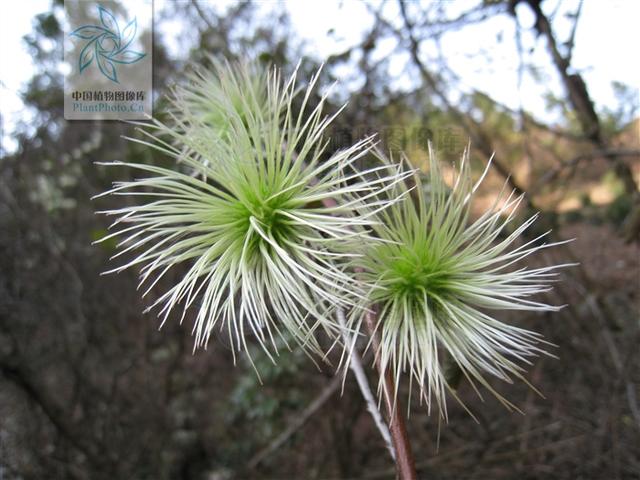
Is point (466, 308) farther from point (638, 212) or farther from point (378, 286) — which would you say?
point (638, 212)

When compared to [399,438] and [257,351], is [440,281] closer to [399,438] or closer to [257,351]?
[399,438]

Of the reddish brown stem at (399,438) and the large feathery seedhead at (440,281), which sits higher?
the large feathery seedhead at (440,281)

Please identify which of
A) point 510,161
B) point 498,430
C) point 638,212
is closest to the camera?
point 638,212

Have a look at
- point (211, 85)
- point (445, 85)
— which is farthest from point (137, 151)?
point (445, 85)

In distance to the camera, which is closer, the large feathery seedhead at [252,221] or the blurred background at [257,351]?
the large feathery seedhead at [252,221]

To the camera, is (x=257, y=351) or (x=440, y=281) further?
(x=257, y=351)

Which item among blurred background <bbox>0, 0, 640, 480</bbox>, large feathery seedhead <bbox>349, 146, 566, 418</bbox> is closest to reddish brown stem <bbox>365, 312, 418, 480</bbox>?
large feathery seedhead <bbox>349, 146, 566, 418</bbox>

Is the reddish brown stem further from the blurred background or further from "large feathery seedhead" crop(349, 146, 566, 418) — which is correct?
the blurred background

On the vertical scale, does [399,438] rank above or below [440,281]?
below

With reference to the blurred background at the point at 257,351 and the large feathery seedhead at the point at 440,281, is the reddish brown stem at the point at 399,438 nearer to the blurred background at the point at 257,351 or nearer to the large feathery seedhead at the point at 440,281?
the large feathery seedhead at the point at 440,281

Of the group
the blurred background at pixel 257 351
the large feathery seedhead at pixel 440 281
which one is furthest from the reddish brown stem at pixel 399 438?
the blurred background at pixel 257 351

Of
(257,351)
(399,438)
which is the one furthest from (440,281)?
(257,351)
